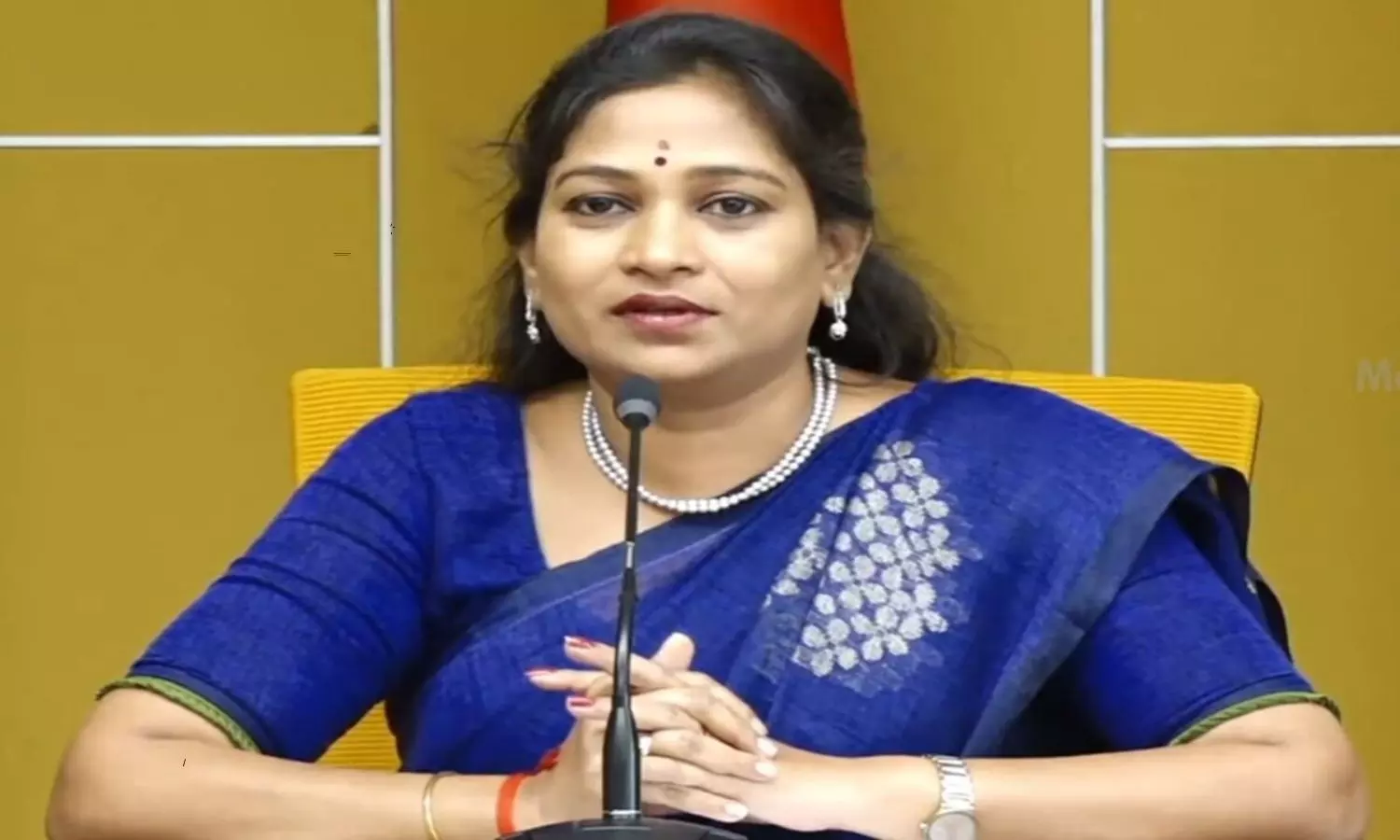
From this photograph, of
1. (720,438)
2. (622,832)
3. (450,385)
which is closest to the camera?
(622,832)

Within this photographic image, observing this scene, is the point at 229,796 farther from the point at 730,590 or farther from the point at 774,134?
the point at 774,134

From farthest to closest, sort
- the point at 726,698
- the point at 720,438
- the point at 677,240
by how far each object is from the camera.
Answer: the point at 720,438, the point at 677,240, the point at 726,698

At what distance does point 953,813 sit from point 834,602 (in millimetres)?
214

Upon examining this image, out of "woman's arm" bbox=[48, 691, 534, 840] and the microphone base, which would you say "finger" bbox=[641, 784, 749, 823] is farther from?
the microphone base

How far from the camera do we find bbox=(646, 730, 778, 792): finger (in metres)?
1.12

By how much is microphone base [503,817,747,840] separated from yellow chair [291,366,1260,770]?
0.76 m

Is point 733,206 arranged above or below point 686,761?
above

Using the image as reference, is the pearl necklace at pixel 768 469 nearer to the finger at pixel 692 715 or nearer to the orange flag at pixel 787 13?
the finger at pixel 692 715

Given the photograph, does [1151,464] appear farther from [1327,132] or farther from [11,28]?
[11,28]

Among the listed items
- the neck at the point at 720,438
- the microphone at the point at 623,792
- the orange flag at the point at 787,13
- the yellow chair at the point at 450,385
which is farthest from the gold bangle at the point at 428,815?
the orange flag at the point at 787,13

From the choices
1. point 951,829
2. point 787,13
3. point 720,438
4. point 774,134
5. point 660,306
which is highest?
point 787,13

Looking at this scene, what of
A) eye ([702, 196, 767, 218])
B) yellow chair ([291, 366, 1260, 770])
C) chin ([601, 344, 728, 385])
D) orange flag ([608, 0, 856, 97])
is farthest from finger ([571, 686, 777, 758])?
orange flag ([608, 0, 856, 97])

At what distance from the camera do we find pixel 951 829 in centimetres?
114

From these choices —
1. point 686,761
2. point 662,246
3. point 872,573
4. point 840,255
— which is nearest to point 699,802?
point 686,761
